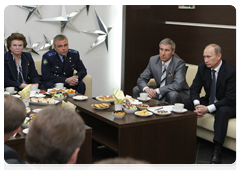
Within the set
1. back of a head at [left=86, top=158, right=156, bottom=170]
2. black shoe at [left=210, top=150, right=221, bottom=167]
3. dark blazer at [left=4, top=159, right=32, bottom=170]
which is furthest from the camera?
black shoe at [left=210, top=150, right=221, bottom=167]

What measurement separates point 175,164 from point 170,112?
535 mm

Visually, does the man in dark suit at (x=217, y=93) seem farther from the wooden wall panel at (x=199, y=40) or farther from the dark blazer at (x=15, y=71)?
the dark blazer at (x=15, y=71)

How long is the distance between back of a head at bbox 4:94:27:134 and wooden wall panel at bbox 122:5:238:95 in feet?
12.8

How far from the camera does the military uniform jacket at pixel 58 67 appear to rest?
4767 millimetres

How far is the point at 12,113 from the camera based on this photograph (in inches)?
59.6

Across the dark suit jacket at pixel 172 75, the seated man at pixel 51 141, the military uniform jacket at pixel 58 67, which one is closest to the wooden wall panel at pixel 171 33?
the dark suit jacket at pixel 172 75

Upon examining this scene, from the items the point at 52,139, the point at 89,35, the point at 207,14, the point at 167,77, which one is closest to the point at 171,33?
the point at 207,14

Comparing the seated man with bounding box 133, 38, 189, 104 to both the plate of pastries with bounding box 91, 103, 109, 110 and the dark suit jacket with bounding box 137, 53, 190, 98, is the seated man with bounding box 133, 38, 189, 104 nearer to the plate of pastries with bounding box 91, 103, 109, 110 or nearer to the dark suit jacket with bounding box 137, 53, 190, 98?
the dark suit jacket with bounding box 137, 53, 190, 98

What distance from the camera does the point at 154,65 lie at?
455cm

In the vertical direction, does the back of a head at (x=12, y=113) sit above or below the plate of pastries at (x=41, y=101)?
above

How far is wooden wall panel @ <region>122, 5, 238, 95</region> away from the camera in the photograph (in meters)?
4.89

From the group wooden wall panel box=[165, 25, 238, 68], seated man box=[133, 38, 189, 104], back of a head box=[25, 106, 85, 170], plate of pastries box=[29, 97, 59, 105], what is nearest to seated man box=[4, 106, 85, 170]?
back of a head box=[25, 106, 85, 170]

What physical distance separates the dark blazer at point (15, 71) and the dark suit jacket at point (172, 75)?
5.12ft
